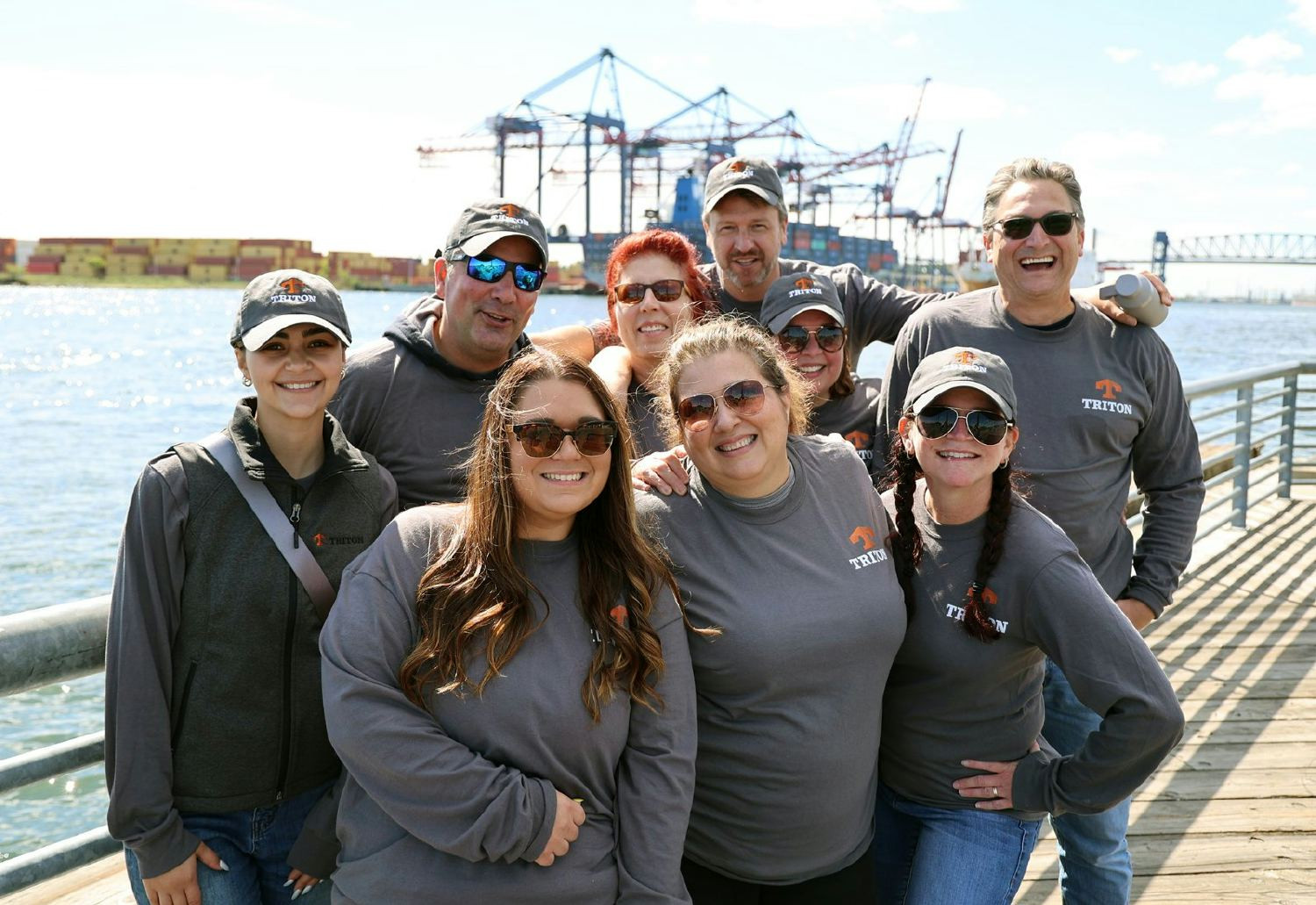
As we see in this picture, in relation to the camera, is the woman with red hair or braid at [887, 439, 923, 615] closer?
braid at [887, 439, 923, 615]

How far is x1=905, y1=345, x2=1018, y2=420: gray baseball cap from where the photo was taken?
205 cm

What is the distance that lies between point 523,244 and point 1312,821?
2.90 metres

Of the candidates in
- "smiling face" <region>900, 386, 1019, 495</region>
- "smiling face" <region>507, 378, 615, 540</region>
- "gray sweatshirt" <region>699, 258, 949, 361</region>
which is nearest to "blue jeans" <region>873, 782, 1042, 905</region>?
"smiling face" <region>900, 386, 1019, 495</region>

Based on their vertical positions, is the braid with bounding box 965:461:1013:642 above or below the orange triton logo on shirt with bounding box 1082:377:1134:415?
below

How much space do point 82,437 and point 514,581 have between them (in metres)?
22.4

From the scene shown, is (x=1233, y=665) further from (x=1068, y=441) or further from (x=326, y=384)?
(x=326, y=384)

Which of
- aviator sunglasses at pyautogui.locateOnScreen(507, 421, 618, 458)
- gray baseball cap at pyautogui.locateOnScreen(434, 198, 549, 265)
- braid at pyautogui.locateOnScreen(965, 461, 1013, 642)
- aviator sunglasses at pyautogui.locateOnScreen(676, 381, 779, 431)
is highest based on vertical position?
gray baseball cap at pyautogui.locateOnScreen(434, 198, 549, 265)

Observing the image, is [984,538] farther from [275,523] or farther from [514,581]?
[275,523]

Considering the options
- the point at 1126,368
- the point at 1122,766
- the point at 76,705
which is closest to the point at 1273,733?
the point at 1126,368

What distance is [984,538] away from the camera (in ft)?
6.70

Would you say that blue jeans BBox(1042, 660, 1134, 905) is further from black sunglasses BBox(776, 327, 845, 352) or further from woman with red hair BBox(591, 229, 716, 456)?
woman with red hair BBox(591, 229, 716, 456)

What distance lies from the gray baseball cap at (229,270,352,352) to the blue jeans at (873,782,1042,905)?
1475 millimetres

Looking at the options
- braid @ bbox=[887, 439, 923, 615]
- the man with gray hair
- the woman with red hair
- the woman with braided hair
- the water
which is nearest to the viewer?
the woman with braided hair

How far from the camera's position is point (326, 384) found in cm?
205
